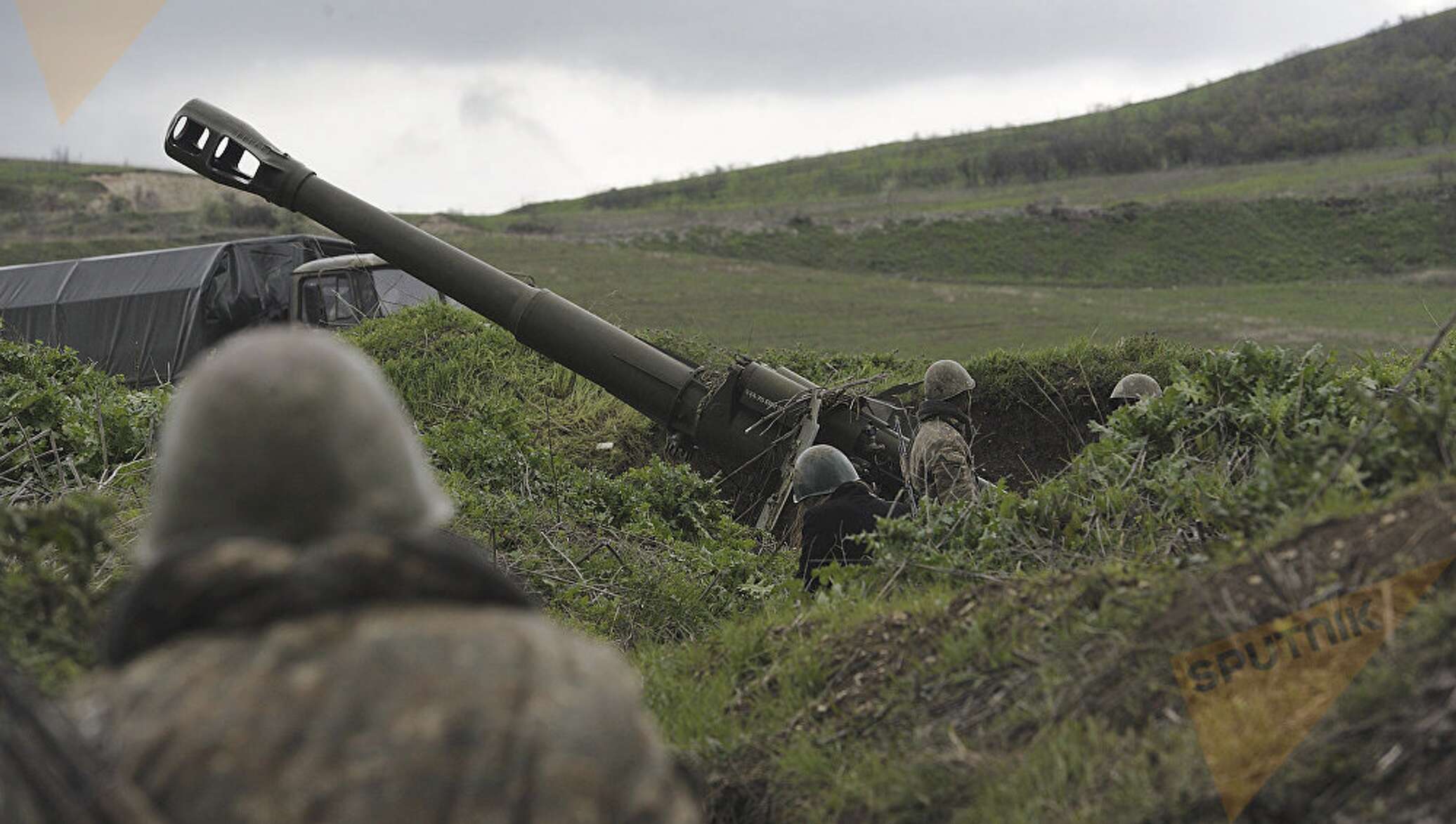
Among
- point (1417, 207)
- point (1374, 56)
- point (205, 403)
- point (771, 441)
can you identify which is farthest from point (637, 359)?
point (1374, 56)

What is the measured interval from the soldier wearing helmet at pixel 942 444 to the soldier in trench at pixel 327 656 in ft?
18.7

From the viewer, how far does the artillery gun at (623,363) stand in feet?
30.5

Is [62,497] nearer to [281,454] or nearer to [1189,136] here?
[281,454]

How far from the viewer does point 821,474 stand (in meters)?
7.25

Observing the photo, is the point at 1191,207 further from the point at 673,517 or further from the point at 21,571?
the point at 21,571

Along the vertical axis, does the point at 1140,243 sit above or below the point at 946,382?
below

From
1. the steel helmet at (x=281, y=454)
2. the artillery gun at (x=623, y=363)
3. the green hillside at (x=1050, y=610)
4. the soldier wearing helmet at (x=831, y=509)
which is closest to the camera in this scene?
the steel helmet at (x=281, y=454)

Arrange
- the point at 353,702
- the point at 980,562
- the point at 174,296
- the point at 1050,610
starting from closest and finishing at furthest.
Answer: the point at 353,702, the point at 1050,610, the point at 980,562, the point at 174,296

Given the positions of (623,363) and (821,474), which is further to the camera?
(623,363)

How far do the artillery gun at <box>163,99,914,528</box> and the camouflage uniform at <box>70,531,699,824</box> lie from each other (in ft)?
23.4

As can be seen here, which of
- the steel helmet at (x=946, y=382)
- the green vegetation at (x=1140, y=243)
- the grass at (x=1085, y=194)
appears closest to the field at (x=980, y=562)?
the steel helmet at (x=946, y=382)

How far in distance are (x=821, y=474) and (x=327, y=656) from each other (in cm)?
551

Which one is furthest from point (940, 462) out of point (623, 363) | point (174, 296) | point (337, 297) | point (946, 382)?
point (174, 296)

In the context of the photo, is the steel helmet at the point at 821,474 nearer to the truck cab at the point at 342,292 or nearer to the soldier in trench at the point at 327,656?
the soldier in trench at the point at 327,656
